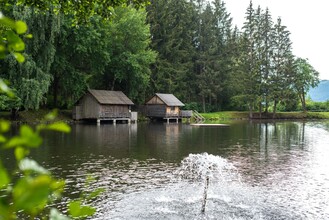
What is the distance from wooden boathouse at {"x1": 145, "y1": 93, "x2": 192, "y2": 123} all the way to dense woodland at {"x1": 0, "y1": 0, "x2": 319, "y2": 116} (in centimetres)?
304

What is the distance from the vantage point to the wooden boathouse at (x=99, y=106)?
4841cm

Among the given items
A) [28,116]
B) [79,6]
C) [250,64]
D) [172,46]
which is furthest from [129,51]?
[79,6]

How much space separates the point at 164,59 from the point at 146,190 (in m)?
59.1

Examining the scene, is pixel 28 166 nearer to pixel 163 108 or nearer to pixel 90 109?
pixel 90 109

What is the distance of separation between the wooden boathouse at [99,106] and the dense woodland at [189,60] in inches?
78.5

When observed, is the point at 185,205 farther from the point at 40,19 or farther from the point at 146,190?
the point at 40,19

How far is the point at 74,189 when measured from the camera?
12.8 metres

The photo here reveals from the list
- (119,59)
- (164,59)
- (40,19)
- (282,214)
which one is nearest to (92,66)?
(119,59)

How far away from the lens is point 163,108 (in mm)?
57531

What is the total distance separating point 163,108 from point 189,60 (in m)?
22.4

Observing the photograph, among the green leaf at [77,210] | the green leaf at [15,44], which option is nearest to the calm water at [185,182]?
the green leaf at [77,210]

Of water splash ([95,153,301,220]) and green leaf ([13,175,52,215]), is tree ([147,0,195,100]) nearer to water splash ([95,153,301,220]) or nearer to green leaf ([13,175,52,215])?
water splash ([95,153,301,220])

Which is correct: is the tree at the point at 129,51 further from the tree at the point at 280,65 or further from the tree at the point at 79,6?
the tree at the point at 79,6

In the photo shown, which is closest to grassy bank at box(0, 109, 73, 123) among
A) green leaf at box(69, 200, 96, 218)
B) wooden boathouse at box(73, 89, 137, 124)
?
wooden boathouse at box(73, 89, 137, 124)
